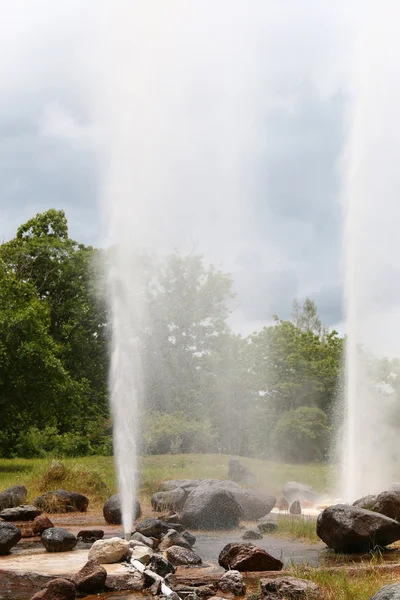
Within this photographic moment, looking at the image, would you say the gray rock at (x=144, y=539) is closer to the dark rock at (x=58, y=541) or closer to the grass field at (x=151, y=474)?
the dark rock at (x=58, y=541)

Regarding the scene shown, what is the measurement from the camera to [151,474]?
22719 millimetres

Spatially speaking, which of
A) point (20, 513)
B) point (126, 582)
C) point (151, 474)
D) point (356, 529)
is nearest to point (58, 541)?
point (126, 582)

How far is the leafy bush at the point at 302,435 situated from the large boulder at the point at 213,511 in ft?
66.6

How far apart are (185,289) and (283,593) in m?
34.9

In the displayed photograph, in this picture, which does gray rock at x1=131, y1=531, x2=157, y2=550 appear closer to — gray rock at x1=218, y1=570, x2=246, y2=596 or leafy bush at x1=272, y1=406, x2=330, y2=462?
gray rock at x1=218, y1=570, x2=246, y2=596

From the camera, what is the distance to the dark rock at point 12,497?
52.0 ft

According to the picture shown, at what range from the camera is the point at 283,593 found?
741cm

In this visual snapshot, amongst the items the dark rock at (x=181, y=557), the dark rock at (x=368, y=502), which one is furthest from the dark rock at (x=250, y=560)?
the dark rock at (x=368, y=502)

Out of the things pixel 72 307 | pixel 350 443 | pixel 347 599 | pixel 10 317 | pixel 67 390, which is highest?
pixel 72 307

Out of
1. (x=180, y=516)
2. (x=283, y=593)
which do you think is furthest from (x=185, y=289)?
(x=283, y=593)

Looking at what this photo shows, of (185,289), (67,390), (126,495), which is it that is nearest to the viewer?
(126,495)

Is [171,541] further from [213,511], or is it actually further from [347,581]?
[347,581]

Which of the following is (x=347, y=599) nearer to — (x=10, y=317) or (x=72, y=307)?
(x=10, y=317)

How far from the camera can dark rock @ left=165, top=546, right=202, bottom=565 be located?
9789 mm
